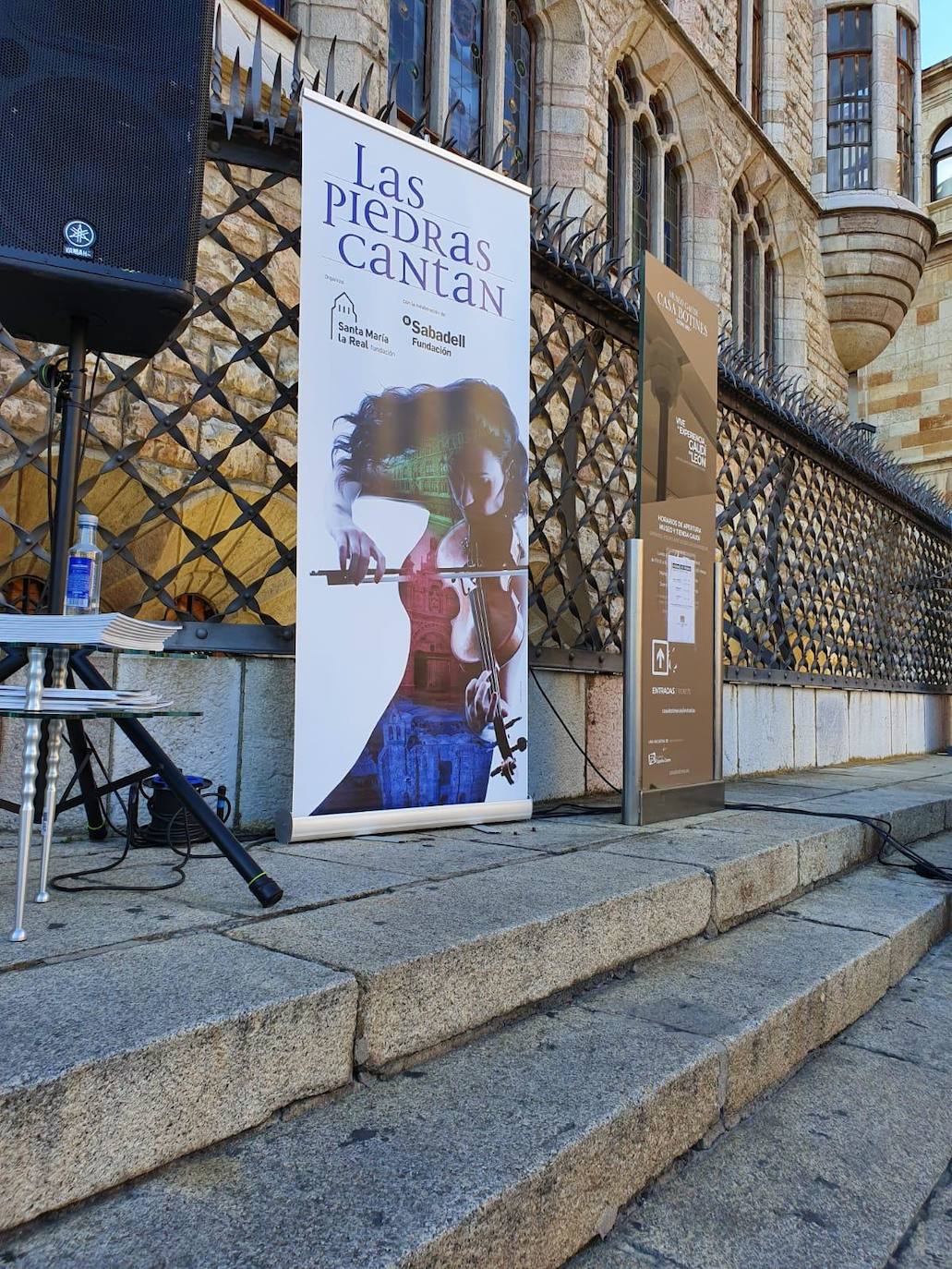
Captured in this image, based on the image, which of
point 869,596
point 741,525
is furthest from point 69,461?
point 869,596

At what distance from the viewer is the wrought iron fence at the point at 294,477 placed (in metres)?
3.06

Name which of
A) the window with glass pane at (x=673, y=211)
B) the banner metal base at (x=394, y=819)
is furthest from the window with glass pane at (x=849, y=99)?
the banner metal base at (x=394, y=819)

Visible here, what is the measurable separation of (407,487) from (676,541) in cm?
130

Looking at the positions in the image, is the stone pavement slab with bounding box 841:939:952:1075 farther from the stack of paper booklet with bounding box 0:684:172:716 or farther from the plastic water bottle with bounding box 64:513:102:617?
the plastic water bottle with bounding box 64:513:102:617

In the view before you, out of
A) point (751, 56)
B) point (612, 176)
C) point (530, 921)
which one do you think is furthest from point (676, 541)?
point (751, 56)

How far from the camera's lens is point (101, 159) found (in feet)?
6.45

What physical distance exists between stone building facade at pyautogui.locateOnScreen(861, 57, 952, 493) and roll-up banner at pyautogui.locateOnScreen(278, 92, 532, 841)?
16.8 m

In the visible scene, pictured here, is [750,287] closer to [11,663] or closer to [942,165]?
[942,165]

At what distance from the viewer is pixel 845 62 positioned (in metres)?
14.0

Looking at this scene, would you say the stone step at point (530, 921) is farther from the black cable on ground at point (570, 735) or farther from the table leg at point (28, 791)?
the black cable on ground at point (570, 735)

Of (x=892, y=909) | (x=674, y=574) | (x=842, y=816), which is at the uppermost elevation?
(x=674, y=574)

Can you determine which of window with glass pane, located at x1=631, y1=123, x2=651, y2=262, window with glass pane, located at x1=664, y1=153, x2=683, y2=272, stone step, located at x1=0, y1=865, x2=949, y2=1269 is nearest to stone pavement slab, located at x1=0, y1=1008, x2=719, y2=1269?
stone step, located at x1=0, y1=865, x2=949, y2=1269

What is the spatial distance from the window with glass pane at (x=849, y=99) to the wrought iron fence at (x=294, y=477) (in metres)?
7.62

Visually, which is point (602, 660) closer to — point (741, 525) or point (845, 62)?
point (741, 525)
